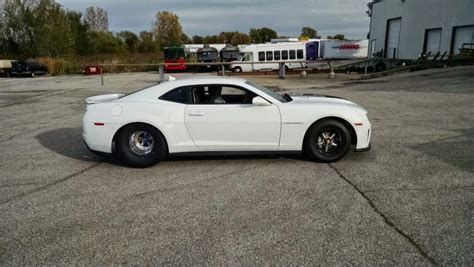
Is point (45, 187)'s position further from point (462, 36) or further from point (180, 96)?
point (462, 36)

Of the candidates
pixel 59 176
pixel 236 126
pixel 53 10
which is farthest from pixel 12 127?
pixel 53 10

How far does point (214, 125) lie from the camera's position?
483 centimetres

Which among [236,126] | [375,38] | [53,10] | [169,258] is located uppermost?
[53,10]

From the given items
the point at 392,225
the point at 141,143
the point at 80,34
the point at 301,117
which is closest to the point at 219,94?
the point at 301,117

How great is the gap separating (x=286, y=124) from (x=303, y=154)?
61 cm

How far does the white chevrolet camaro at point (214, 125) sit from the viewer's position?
15.8 feet

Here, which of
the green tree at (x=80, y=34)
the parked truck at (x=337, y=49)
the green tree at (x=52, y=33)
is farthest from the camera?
the green tree at (x=80, y=34)

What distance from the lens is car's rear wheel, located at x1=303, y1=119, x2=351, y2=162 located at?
487 centimetres

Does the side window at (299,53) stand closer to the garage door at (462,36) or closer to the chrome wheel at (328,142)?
the garage door at (462,36)

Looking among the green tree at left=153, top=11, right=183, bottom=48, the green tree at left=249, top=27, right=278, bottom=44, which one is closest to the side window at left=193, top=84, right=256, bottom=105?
the green tree at left=153, top=11, right=183, bottom=48

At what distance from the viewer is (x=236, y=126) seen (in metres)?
4.82

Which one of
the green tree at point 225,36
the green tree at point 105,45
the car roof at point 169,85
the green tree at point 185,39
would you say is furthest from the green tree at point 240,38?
the car roof at point 169,85

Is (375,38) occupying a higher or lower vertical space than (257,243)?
higher

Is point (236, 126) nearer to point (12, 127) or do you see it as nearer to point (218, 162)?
point (218, 162)
